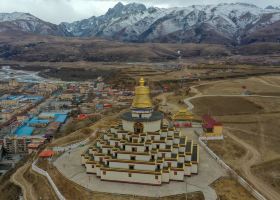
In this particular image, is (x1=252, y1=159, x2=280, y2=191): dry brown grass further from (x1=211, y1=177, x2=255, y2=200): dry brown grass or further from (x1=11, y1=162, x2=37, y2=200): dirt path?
(x1=11, y1=162, x2=37, y2=200): dirt path

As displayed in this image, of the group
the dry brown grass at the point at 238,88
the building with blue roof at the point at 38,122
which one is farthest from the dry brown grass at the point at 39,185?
the dry brown grass at the point at 238,88

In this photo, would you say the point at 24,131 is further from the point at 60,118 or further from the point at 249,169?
the point at 249,169

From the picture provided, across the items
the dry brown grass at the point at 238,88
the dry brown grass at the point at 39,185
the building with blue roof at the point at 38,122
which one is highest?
the dry brown grass at the point at 238,88

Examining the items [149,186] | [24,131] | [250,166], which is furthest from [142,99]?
[24,131]

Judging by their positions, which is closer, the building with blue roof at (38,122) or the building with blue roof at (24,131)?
the building with blue roof at (24,131)

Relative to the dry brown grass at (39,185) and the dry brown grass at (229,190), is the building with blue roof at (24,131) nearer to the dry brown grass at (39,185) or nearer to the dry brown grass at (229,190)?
the dry brown grass at (39,185)

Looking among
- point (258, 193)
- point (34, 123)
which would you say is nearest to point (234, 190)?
point (258, 193)

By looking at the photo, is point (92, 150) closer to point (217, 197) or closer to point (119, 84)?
point (217, 197)
